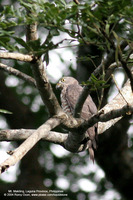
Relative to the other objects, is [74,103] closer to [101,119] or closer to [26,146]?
[101,119]

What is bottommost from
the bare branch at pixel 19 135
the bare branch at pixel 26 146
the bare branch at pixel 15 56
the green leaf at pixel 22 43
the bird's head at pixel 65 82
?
the bare branch at pixel 26 146

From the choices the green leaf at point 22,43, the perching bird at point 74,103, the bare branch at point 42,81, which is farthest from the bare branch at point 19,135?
the green leaf at point 22,43

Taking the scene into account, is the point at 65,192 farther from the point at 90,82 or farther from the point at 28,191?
the point at 90,82

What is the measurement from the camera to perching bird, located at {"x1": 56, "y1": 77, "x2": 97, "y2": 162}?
498 centimetres

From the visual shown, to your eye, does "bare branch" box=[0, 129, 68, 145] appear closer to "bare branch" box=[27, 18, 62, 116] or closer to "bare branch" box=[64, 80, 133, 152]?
"bare branch" box=[64, 80, 133, 152]

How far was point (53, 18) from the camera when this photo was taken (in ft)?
7.16

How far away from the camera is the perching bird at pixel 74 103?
16.3 ft

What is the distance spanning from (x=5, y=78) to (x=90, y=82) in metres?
5.69

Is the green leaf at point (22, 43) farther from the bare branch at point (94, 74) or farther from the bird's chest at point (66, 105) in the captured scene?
the bird's chest at point (66, 105)

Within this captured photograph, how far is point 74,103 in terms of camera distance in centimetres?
577

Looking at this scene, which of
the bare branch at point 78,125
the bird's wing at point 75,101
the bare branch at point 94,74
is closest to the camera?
the bare branch at point 94,74

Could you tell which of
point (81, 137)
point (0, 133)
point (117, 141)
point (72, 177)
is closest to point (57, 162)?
point (72, 177)

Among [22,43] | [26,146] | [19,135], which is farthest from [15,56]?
[19,135]

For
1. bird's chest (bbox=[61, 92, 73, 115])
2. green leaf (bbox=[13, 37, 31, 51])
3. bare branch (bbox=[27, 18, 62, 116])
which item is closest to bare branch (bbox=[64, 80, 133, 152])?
bare branch (bbox=[27, 18, 62, 116])
